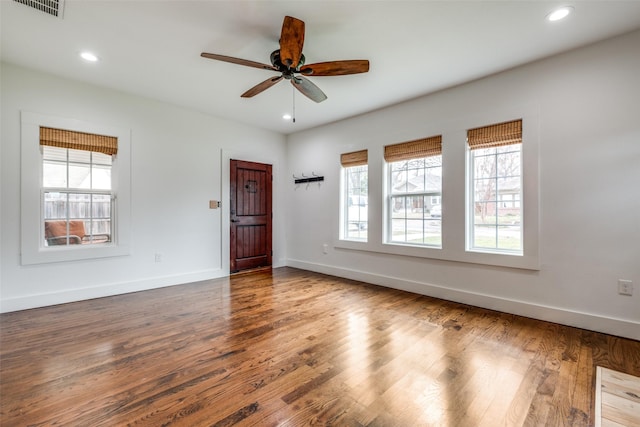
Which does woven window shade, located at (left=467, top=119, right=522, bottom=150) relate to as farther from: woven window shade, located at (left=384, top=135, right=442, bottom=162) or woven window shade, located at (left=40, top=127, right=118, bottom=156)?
woven window shade, located at (left=40, top=127, right=118, bottom=156)

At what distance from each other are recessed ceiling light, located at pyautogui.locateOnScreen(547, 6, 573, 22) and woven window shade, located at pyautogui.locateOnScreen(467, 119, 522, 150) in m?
0.98

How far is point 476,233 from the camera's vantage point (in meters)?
3.43

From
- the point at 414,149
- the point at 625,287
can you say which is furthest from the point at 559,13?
the point at 625,287

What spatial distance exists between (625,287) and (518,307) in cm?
86

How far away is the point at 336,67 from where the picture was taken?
8.07ft

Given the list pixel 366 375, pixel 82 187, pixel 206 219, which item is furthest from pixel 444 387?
pixel 82 187

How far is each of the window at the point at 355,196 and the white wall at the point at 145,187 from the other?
1.66 meters

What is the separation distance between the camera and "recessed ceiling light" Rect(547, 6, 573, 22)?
216cm

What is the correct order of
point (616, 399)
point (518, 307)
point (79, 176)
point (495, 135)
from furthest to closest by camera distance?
point (79, 176), point (495, 135), point (518, 307), point (616, 399)

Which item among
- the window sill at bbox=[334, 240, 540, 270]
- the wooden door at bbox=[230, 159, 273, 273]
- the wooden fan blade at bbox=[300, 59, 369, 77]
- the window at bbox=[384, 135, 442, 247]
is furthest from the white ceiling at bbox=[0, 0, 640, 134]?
the window sill at bbox=[334, 240, 540, 270]

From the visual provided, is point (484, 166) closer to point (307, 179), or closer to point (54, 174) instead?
point (307, 179)

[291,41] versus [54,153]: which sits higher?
[291,41]

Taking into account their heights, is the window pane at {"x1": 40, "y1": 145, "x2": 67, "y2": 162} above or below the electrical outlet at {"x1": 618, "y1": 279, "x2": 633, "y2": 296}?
above

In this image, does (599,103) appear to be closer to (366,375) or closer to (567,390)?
(567,390)
